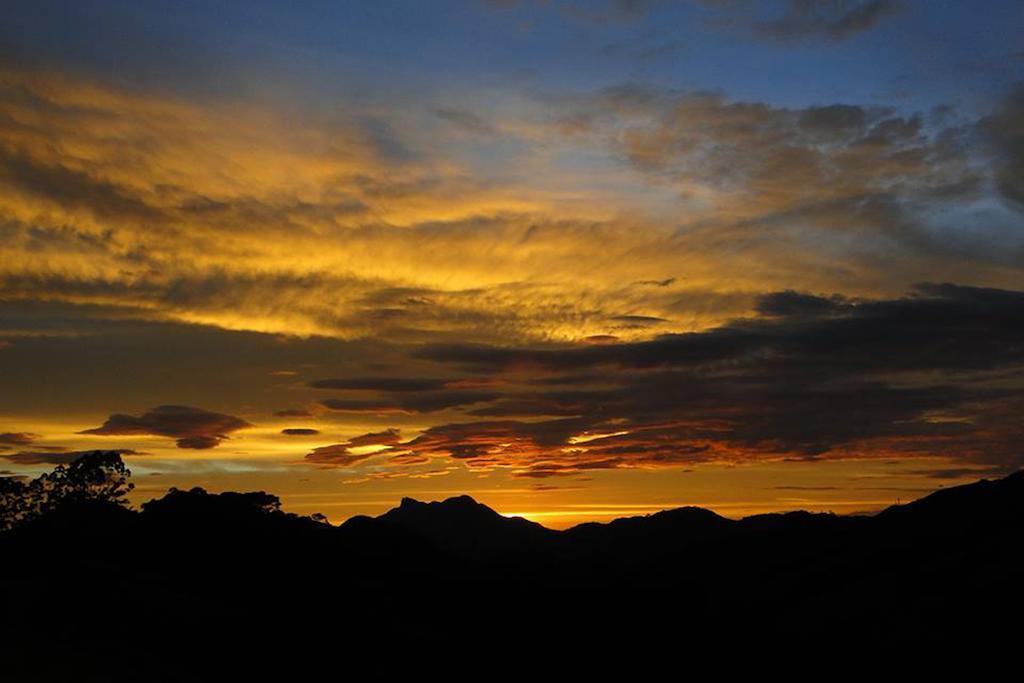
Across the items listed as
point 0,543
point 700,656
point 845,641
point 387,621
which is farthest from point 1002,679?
point 0,543

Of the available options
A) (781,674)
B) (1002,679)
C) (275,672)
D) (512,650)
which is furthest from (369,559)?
(1002,679)

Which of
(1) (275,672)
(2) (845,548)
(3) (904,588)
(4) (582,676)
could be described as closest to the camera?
(1) (275,672)

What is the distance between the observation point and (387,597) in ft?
365

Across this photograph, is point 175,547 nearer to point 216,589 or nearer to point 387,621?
point 216,589

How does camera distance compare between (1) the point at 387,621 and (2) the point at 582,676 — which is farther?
(2) the point at 582,676

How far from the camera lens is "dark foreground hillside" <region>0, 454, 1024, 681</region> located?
197ft

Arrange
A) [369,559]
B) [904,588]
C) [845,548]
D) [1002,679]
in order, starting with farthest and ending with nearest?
[845,548] → [369,559] → [904,588] → [1002,679]

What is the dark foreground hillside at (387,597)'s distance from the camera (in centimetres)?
6012

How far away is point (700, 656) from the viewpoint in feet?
433

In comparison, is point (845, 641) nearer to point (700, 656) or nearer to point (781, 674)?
point (781, 674)

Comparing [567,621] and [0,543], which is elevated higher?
[0,543]

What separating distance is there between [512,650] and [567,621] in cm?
3481

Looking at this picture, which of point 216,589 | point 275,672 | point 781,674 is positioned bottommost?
point 781,674

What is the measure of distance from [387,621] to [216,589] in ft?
60.9
